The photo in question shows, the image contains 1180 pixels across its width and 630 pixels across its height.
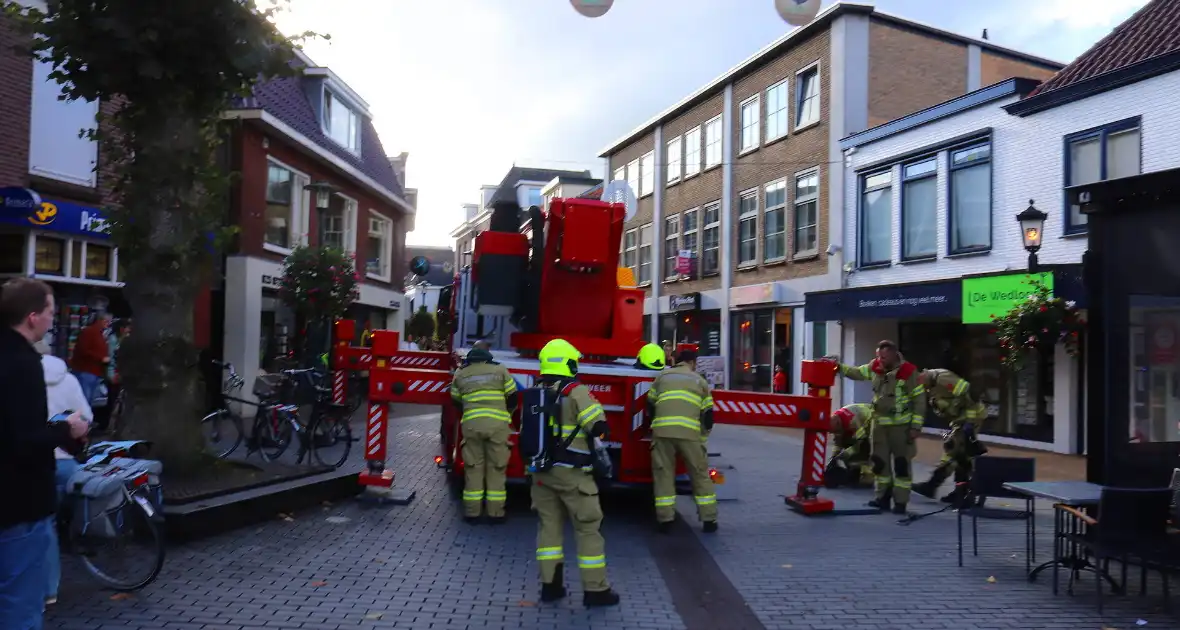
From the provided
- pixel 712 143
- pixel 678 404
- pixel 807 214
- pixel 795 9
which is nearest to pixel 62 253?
pixel 678 404

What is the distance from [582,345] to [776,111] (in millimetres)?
17604

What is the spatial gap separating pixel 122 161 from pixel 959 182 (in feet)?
49.4

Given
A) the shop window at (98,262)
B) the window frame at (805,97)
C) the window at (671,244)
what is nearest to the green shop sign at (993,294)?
the window frame at (805,97)

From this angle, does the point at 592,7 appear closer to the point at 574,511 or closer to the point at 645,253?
the point at 574,511

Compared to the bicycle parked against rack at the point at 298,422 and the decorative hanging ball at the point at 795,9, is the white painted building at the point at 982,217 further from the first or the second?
the bicycle parked against rack at the point at 298,422

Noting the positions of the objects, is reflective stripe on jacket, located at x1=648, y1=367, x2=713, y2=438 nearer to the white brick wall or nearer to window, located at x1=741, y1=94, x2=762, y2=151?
the white brick wall

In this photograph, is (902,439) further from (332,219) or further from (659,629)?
(332,219)

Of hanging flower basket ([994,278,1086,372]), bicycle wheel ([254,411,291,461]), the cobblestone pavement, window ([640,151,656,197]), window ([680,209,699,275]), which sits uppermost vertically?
window ([640,151,656,197])

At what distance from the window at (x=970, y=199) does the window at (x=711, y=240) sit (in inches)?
447

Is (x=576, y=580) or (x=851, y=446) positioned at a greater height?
(x=851, y=446)

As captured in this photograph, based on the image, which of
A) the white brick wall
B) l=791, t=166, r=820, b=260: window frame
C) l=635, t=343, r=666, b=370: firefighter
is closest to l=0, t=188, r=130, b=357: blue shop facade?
l=635, t=343, r=666, b=370: firefighter

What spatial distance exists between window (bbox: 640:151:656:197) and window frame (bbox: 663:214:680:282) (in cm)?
198

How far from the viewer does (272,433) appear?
1138 centimetres

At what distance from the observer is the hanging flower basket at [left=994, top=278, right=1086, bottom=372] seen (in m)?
14.3
